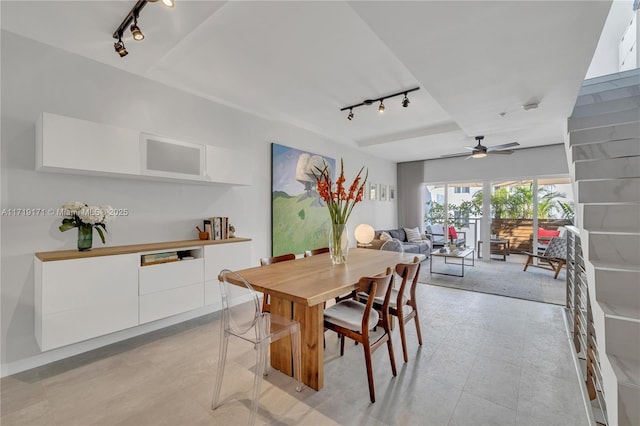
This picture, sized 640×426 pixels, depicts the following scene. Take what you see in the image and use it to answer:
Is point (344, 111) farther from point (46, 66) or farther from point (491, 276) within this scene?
point (491, 276)

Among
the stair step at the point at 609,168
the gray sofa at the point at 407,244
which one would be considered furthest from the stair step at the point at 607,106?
the gray sofa at the point at 407,244

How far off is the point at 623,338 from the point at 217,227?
132 inches

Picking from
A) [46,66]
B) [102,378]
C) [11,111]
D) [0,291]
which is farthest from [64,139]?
[102,378]

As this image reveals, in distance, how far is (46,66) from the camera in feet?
7.67

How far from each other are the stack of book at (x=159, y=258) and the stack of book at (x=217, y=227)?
19.7 inches

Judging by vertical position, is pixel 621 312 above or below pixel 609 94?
below

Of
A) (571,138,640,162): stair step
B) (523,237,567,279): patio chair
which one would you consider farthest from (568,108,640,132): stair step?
(523,237,567,279): patio chair

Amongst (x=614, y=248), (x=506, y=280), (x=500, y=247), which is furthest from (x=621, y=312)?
(x=500, y=247)

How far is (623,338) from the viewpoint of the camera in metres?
1.32

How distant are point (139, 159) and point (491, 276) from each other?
224 inches

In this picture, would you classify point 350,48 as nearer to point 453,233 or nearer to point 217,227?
point 217,227

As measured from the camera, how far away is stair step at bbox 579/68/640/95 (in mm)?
2897

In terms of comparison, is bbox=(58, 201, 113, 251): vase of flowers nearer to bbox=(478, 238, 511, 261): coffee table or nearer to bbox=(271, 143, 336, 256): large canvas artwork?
bbox=(271, 143, 336, 256): large canvas artwork

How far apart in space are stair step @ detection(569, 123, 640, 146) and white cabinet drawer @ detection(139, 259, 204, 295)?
4.01 m
